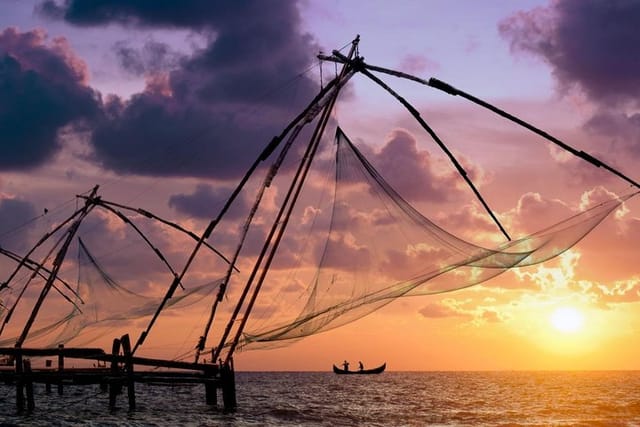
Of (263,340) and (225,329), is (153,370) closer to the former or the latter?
(225,329)

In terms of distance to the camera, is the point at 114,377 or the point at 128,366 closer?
the point at 128,366

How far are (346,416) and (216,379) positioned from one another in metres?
9.39

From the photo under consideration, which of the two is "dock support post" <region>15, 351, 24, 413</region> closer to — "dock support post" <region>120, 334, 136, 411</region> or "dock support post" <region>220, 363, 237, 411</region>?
"dock support post" <region>120, 334, 136, 411</region>

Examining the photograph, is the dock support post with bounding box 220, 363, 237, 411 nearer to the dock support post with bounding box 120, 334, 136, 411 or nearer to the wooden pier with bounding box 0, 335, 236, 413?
the wooden pier with bounding box 0, 335, 236, 413

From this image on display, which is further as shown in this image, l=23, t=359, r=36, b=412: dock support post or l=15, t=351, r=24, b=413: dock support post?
l=23, t=359, r=36, b=412: dock support post

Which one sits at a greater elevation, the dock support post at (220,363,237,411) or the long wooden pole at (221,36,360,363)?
the long wooden pole at (221,36,360,363)

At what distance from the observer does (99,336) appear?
2248 centimetres

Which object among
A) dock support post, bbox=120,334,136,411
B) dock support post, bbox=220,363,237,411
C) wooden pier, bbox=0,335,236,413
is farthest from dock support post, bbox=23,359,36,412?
dock support post, bbox=220,363,237,411

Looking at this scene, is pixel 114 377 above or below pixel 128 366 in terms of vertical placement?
below

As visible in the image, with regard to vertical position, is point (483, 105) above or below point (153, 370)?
above

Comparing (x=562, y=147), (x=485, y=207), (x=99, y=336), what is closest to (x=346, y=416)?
(x=99, y=336)

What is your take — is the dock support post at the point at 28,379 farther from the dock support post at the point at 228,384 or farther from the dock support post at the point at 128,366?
the dock support post at the point at 228,384

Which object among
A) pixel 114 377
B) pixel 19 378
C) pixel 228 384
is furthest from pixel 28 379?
pixel 228 384

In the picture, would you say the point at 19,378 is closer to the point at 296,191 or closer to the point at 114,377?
the point at 114,377
